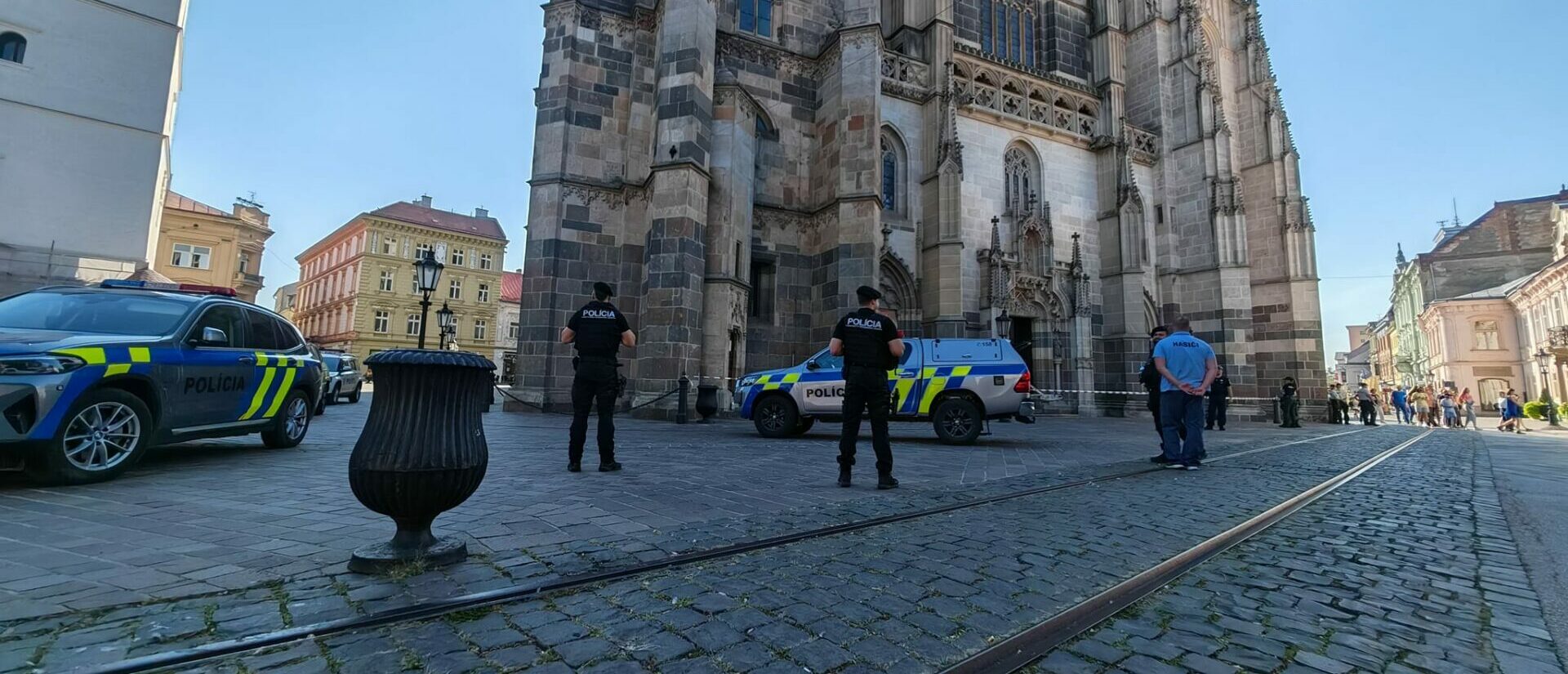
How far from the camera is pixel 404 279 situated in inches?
1866

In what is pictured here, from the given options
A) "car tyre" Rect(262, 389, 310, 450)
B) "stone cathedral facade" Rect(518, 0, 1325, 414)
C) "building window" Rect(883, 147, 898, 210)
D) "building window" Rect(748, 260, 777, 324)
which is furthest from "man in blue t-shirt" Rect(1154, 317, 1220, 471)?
"building window" Rect(883, 147, 898, 210)

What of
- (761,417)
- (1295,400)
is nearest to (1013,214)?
(1295,400)

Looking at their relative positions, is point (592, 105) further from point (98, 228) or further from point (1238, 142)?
point (1238, 142)

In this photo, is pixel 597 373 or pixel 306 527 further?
pixel 597 373

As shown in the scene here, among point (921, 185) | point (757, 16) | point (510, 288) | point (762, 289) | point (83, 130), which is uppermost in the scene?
point (757, 16)

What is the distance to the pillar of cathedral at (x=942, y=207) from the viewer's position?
17.4m

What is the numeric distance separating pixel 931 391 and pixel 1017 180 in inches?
557

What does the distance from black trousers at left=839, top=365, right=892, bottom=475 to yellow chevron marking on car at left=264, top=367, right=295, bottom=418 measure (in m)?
5.81

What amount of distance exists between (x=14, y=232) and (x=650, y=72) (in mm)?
18079

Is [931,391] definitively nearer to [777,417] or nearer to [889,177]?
[777,417]

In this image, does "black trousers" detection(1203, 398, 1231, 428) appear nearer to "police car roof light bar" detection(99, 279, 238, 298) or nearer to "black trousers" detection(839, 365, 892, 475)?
"black trousers" detection(839, 365, 892, 475)

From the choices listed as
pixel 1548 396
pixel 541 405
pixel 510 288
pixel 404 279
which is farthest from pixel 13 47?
pixel 1548 396

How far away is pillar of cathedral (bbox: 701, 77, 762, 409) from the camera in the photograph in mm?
13727

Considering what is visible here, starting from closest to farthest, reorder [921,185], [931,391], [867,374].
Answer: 1. [867,374]
2. [931,391]
3. [921,185]
